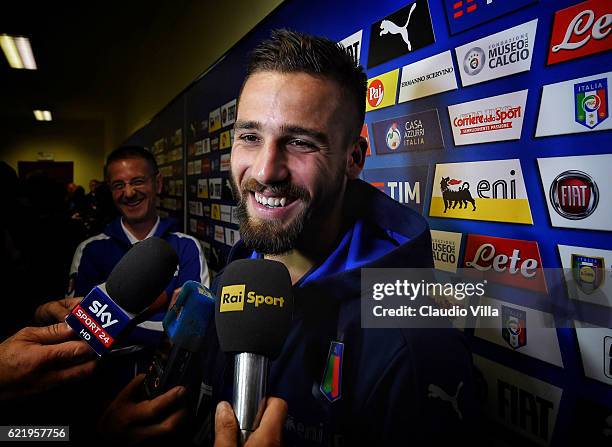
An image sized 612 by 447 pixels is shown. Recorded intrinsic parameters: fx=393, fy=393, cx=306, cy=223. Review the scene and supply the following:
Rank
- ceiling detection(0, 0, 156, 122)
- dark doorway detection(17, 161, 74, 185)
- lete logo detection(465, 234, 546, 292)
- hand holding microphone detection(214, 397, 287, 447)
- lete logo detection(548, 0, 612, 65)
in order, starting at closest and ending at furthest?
hand holding microphone detection(214, 397, 287, 447) < lete logo detection(548, 0, 612, 65) < lete logo detection(465, 234, 546, 292) < ceiling detection(0, 0, 156, 122) < dark doorway detection(17, 161, 74, 185)

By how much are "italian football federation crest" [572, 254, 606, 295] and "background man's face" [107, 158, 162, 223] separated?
155cm

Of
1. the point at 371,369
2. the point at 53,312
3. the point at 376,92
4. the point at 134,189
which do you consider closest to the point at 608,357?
the point at 371,369

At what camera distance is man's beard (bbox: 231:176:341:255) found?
2.73 feet

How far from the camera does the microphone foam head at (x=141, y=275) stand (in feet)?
2.21

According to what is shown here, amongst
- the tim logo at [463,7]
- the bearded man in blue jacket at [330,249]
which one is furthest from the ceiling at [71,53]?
the tim logo at [463,7]

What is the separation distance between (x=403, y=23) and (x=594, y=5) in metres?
0.41

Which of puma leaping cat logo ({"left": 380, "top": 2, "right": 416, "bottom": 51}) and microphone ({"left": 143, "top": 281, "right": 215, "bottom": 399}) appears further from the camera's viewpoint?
puma leaping cat logo ({"left": 380, "top": 2, "right": 416, "bottom": 51})

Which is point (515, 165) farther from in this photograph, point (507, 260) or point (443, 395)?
point (443, 395)

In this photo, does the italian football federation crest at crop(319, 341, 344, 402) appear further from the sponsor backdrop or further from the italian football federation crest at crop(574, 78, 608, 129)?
the italian football federation crest at crop(574, 78, 608, 129)

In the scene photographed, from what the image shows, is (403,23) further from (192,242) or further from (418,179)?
(192,242)

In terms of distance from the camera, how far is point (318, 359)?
2.50 ft

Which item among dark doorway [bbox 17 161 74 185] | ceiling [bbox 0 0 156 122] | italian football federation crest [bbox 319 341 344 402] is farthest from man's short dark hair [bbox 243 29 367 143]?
dark doorway [bbox 17 161 74 185]

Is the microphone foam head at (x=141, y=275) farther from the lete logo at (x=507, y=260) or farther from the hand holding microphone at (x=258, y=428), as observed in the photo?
the lete logo at (x=507, y=260)

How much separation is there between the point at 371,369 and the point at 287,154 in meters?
0.45
